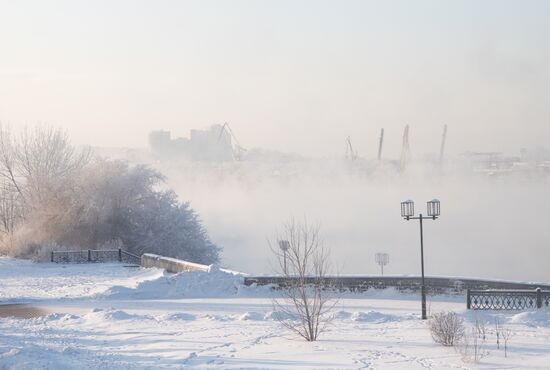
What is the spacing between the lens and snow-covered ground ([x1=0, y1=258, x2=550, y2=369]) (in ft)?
54.7

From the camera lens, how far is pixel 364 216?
109 meters

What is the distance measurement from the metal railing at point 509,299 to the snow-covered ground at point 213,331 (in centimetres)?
63

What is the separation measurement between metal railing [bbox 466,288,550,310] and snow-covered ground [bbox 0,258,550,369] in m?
0.63

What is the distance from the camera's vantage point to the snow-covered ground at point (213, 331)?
16688 millimetres

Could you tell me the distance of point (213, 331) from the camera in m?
21.6

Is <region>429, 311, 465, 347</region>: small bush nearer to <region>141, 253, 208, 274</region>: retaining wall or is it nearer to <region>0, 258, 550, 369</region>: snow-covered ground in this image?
<region>0, 258, 550, 369</region>: snow-covered ground

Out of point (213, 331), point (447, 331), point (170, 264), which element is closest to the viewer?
point (447, 331)

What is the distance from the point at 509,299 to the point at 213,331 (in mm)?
9861

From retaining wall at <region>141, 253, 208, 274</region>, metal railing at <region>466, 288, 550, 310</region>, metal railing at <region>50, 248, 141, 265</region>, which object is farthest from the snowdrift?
metal railing at <region>50, 248, 141, 265</region>

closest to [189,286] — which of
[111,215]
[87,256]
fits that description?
[87,256]

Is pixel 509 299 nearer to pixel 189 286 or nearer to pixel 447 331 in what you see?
pixel 447 331

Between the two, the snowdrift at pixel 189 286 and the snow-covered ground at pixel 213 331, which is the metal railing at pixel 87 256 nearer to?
the snow-covered ground at pixel 213 331

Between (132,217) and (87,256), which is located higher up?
(132,217)

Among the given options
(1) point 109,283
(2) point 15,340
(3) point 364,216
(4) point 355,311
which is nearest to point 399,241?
(3) point 364,216
